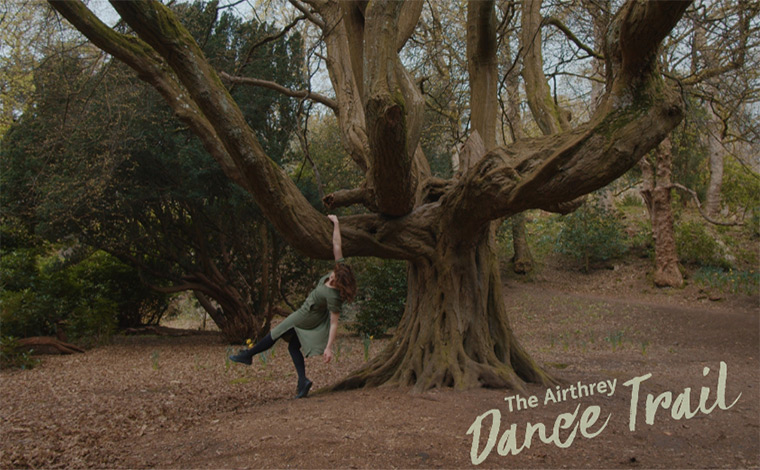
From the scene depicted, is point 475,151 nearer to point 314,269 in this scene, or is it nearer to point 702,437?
point 702,437

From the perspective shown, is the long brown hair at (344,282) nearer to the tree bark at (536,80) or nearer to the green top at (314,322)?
the green top at (314,322)

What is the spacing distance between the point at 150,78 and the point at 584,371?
245 inches

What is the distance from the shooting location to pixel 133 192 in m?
9.66

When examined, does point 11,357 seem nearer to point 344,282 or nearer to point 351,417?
point 344,282

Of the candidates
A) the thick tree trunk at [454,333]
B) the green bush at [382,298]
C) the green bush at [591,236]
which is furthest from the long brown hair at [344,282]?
the green bush at [591,236]

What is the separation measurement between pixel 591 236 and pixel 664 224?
105 inches

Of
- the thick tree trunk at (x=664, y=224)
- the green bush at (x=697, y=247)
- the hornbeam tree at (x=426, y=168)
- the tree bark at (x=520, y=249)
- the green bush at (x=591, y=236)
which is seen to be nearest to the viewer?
the hornbeam tree at (x=426, y=168)

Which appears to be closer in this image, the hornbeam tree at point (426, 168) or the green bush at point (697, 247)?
the hornbeam tree at point (426, 168)

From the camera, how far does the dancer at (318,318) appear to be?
16.6 feet

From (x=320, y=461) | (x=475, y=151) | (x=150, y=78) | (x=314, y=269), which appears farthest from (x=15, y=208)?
(x=320, y=461)

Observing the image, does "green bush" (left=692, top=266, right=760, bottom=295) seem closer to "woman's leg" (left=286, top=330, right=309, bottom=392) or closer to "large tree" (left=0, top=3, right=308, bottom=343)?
"large tree" (left=0, top=3, right=308, bottom=343)

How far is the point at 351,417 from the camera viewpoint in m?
4.26

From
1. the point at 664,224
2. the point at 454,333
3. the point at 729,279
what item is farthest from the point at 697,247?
the point at 454,333

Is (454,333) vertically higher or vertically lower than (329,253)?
lower
